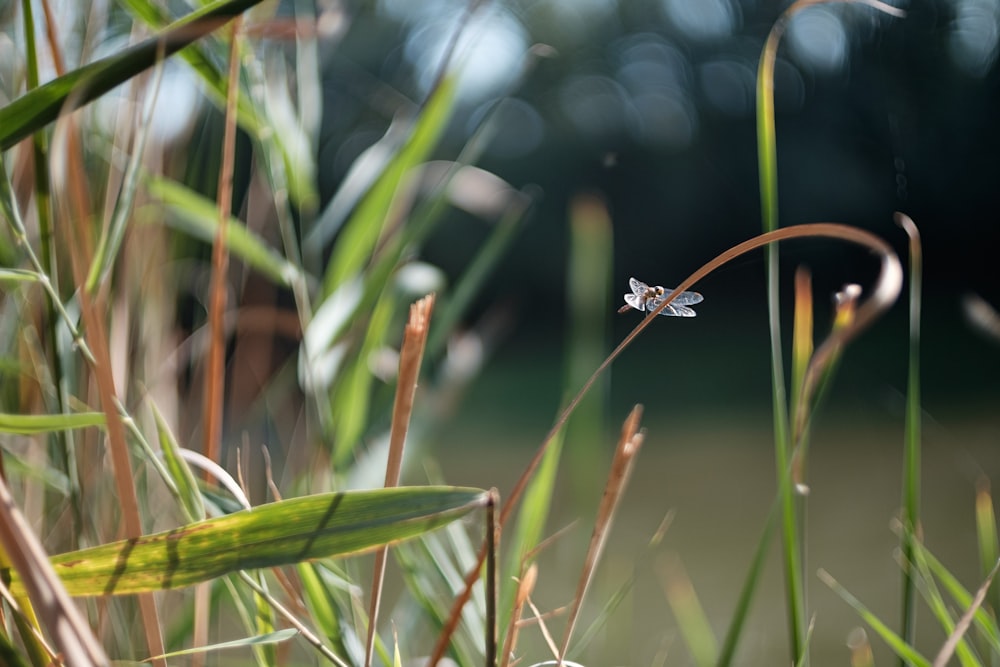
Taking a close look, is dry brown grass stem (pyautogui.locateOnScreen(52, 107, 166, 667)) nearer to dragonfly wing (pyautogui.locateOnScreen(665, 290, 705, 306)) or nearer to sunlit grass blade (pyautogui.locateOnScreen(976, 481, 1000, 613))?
dragonfly wing (pyautogui.locateOnScreen(665, 290, 705, 306))

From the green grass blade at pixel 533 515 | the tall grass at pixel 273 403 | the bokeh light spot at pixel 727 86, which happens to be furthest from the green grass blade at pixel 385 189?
the bokeh light spot at pixel 727 86

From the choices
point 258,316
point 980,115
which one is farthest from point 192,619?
point 980,115

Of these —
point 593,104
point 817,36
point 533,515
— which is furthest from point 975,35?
point 593,104

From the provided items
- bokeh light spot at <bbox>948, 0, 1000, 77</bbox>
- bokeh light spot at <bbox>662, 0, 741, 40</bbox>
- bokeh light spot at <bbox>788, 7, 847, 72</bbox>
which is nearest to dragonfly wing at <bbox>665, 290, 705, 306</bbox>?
bokeh light spot at <bbox>788, 7, 847, 72</bbox>

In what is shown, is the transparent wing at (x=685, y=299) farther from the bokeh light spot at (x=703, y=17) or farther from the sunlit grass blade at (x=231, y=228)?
the bokeh light spot at (x=703, y=17)

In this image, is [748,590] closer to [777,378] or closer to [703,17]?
[777,378]
